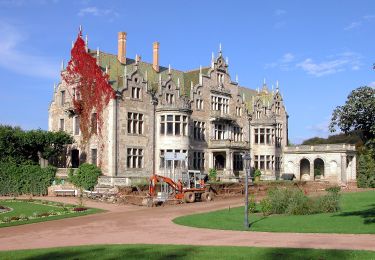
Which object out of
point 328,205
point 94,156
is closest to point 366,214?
point 328,205

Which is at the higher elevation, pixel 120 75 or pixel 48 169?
pixel 120 75

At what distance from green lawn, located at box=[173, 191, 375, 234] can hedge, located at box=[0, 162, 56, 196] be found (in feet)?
69.7

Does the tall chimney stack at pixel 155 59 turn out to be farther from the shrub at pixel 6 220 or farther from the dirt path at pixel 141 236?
the shrub at pixel 6 220

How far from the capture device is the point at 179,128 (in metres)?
49.1

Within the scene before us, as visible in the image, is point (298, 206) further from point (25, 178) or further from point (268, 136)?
point (268, 136)

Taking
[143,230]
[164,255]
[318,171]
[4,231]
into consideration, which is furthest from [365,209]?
[318,171]

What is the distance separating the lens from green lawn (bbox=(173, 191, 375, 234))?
70.3ft

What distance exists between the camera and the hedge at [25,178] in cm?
4491

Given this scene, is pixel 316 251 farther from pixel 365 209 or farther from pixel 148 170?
pixel 148 170

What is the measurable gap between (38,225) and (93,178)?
60.1ft

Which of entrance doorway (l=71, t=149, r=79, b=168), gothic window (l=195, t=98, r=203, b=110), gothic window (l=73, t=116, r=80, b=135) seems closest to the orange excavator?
entrance doorway (l=71, t=149, r=79, b=168)

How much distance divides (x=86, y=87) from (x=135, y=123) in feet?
20.0

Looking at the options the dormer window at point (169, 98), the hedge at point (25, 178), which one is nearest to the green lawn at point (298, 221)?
the hedge at point (25, 178)

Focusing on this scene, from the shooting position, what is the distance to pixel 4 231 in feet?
77.7
